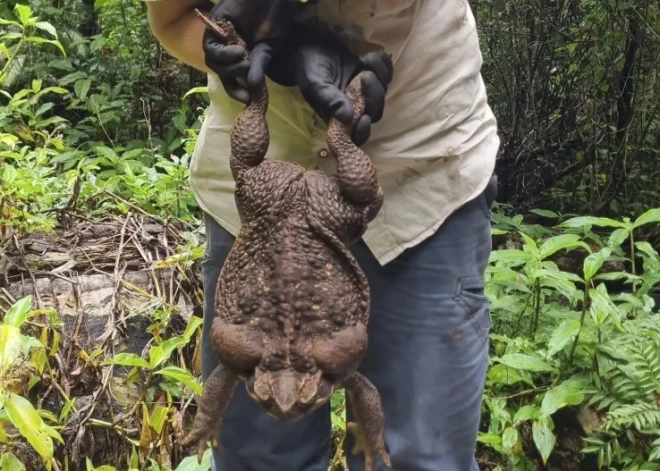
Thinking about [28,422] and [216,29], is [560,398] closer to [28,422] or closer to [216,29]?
[28,422]

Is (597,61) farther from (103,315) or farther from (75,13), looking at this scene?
(75,13)

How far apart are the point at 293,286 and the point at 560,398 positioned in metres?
Result: 1.64

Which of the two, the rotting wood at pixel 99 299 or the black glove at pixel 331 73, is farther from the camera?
the rotting wood at pixel 99 299

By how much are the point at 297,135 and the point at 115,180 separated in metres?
2.18

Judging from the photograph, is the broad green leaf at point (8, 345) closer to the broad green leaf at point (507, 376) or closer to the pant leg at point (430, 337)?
the pant leg at point (430, 337)

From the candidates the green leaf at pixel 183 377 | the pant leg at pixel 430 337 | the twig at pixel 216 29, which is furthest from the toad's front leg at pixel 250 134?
the green leaf at pixel 183 377

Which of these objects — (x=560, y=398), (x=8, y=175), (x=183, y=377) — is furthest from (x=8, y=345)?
(x=560, y=398)

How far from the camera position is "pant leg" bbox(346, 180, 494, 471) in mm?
1393

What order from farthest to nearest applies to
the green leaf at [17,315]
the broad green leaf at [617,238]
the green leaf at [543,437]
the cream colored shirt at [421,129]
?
the broad green leaf at [617,238] → the green leaf at [543,437] → the green leaf at [17,315] → the cream colored shirt at [421,129]

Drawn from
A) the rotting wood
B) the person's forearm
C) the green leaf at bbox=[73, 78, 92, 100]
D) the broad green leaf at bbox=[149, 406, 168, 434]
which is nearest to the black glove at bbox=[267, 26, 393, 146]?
the person's forearm

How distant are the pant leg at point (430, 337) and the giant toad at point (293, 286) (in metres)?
0.31

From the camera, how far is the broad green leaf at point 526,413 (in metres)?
2.30

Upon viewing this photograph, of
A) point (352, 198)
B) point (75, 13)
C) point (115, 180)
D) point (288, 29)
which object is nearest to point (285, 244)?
point (352, 198)

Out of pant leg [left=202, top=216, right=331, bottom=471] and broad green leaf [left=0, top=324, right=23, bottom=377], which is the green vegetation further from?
pant leg [left=202, top=216, right=331, bottom=471]
